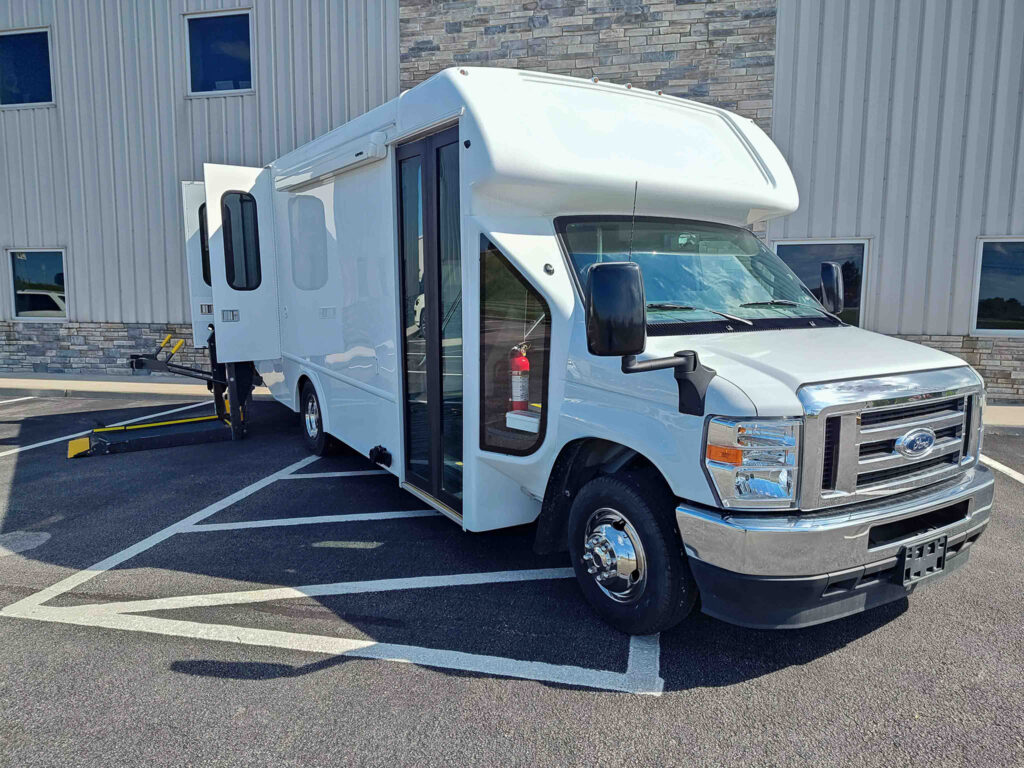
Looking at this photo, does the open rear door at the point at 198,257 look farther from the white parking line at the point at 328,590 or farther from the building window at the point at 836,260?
the building window at the point at 836,260

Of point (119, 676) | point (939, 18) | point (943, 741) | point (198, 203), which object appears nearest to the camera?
point (943, 741)

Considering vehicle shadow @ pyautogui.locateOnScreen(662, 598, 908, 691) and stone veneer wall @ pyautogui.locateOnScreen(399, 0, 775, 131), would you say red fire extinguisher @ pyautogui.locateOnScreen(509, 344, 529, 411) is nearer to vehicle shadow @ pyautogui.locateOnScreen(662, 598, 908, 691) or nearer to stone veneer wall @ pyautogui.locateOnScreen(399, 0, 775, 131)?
vehicle shadow @ pyautogui.locateOnScreen(662, 598, 908, 691)

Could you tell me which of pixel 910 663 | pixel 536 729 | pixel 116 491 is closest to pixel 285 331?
pixel 116 491

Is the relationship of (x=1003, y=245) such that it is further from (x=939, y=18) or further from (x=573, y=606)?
(x=573, y=606)

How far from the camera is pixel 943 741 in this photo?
281 cm

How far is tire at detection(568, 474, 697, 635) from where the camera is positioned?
10.8ft

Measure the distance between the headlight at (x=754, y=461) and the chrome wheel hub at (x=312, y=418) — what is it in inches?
192

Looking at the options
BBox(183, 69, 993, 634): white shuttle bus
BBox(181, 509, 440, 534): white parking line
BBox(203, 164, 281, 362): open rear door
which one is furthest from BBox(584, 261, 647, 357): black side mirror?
BBox(203, 164, 281, 362): open rear door

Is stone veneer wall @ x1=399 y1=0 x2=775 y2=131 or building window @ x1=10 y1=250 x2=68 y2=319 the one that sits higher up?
stone veneer wall @ x1=399 y1=0 x2=775 y2=131

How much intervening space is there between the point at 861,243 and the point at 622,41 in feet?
14.2

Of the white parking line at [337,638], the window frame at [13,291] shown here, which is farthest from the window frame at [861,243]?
the window frame at [13,291]

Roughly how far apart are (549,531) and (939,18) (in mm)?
9344

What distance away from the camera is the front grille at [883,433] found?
116 inches

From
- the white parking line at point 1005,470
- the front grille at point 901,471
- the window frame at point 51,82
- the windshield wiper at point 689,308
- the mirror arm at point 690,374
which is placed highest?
the window frame at point 51,82
